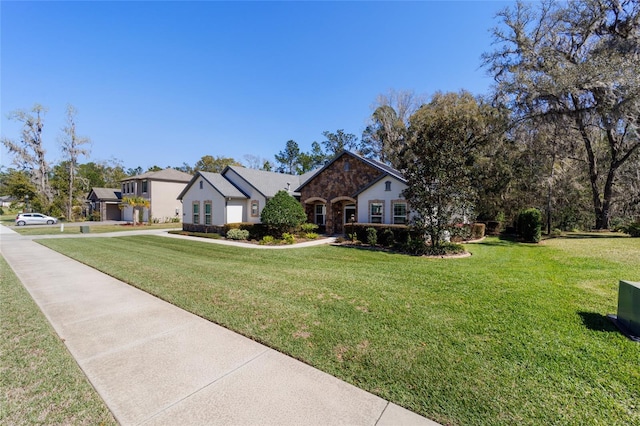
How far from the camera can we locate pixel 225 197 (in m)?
20.0

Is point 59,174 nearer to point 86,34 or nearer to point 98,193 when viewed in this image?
point 98,193

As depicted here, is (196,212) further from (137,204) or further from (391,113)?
(391,113)

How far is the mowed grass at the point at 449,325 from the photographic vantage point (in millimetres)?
2875

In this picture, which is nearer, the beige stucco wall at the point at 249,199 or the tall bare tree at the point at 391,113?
the beige stucco wall at the point at 249,199

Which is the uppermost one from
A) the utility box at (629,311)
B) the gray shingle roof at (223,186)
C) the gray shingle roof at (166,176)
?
the gray shingle roof at (166,176)

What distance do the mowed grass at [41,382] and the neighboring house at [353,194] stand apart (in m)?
13.6

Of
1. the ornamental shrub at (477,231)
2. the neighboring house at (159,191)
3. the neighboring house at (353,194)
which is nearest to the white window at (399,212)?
the neighboring house at (353,194)

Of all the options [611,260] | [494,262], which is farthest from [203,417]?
[611,260]

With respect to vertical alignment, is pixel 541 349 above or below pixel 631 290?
below

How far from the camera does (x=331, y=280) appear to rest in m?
7.29

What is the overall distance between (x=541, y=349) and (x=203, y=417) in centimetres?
424

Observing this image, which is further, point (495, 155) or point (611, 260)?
point (495, 155)

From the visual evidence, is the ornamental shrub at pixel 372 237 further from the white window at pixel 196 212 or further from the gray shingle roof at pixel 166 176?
the gray shingle roof at pixel 166 176

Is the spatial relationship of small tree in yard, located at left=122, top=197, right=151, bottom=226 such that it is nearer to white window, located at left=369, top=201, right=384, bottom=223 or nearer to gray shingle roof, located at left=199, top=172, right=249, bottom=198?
gray shingle roof, located at left=199, top=172, right=249, bottom=198
